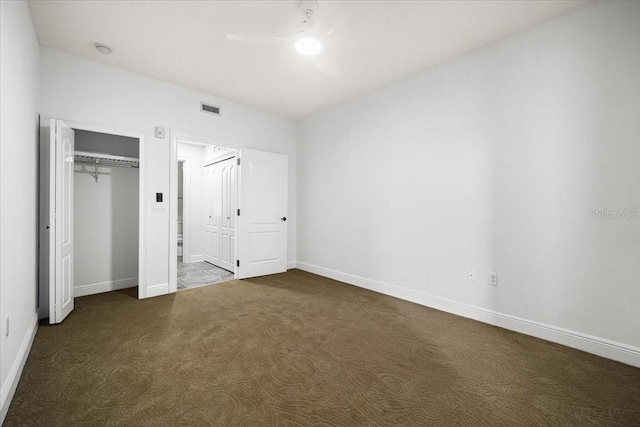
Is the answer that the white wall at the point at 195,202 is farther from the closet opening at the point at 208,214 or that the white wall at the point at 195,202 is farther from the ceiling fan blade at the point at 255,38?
the ceiling fan blade at the point at 255,38

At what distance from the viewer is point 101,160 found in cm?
386

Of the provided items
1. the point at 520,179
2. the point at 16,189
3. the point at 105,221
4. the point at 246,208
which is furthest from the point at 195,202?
the point at 520,179

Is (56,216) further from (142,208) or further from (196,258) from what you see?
(196,258)

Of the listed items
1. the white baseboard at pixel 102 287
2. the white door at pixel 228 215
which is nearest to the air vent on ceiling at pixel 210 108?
the white door at pixel 228 215

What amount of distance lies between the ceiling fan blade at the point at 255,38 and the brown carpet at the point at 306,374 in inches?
115

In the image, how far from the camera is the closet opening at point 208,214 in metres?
5.11

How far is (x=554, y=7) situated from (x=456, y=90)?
38.9 inches

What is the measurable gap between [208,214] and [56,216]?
323cm

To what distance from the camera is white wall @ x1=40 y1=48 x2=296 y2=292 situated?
318 centimetres

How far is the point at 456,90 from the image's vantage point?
126 inches

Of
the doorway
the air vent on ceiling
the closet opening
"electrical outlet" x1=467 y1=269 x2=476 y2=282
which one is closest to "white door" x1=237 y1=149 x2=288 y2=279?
the doorway

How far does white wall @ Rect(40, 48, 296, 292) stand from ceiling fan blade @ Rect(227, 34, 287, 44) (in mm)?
1639

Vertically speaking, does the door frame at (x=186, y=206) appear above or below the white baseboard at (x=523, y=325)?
above

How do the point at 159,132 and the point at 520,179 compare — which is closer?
the point at 520,179
